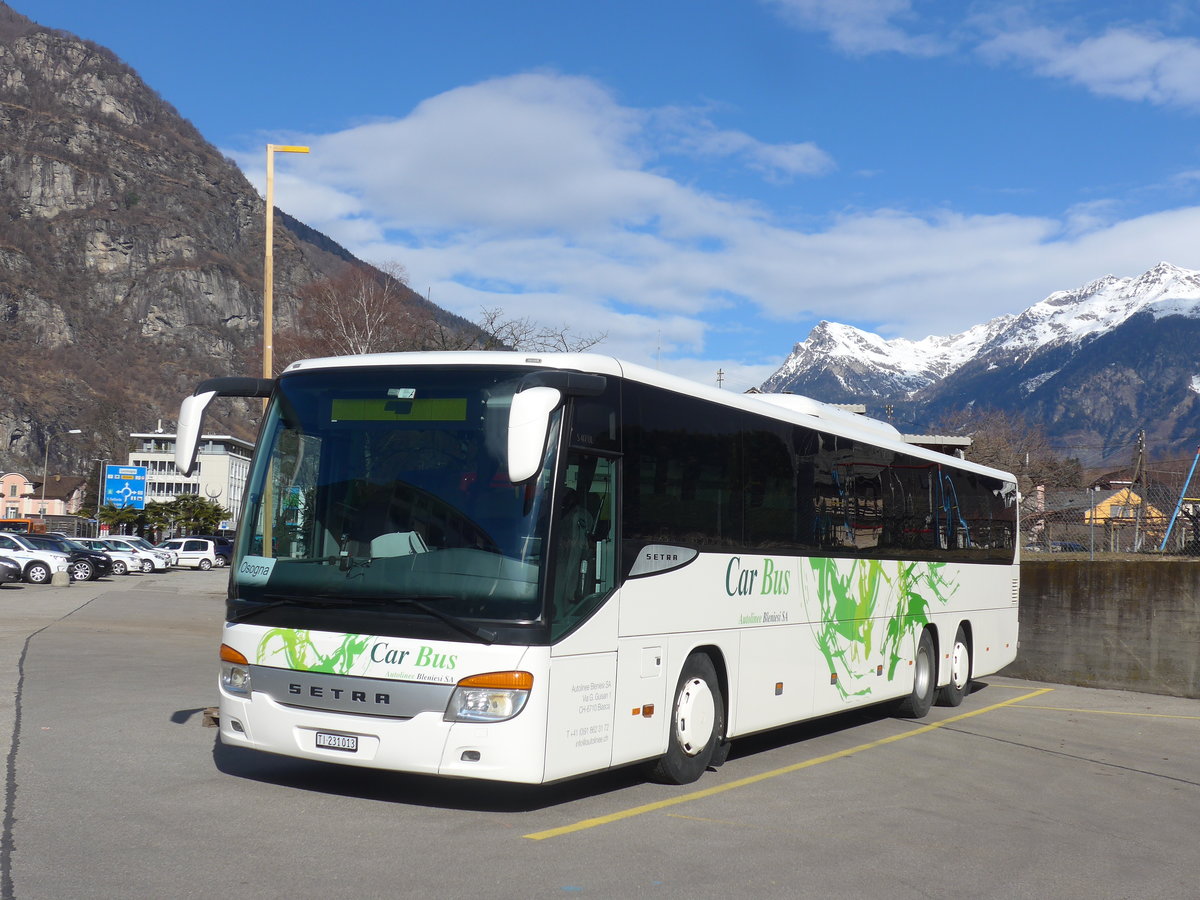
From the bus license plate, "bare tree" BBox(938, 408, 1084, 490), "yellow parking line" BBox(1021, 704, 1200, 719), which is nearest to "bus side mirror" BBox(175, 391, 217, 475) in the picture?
the bus license plate

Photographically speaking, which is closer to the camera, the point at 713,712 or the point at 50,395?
the point at 713,712

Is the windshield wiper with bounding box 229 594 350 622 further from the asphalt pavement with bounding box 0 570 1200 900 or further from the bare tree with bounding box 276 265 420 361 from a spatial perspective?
the bare tree with bounding box 276 265 420 361

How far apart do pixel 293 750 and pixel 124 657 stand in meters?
10.5

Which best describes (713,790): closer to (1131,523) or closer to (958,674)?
(958,674)

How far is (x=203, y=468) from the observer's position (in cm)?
13450

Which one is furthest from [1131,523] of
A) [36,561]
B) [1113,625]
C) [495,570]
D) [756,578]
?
[36,561]

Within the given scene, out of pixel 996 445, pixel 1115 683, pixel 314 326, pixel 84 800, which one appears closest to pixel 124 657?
pixel 84 800

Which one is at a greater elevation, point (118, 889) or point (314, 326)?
point (314, 326)

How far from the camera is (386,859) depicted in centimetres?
660

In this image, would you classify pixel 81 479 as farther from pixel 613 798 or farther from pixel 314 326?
pixel 613 798

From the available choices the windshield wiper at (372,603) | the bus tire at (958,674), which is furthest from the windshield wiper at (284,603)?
the bus tire at (958,674)

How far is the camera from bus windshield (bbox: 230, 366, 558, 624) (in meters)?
7.61

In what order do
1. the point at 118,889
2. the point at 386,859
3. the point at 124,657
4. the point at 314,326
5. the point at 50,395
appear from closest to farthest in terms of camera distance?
1. the point at 118,889
2. the point at 386,859
3. the point at 124,657
4. the point at 314,326
5. the point at 50,395

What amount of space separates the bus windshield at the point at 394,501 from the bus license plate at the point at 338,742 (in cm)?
78
